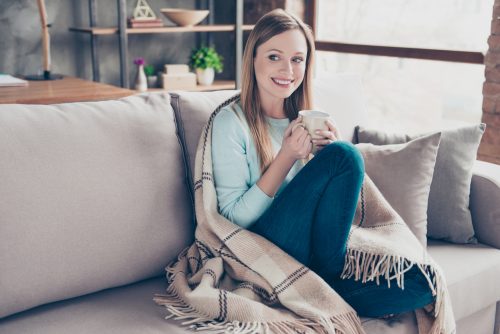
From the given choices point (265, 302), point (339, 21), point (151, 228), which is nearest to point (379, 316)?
point (265, 302)

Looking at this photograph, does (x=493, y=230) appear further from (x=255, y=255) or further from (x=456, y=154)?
(x=255, y=255)

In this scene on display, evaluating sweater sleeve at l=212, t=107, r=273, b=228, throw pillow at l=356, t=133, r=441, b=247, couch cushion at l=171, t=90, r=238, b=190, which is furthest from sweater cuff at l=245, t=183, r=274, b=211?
throw pillow at l=356, t=133, r=441, b=247

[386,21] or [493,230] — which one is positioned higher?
[386,21]

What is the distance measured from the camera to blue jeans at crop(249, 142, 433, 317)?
4.58ft

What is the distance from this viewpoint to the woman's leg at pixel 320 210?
1391 millimetres

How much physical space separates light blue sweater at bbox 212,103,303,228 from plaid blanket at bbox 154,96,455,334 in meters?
0.03

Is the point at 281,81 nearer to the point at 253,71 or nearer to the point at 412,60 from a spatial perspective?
the point at 253,71

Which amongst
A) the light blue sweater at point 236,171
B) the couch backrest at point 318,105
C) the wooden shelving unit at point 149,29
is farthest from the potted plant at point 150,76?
the light blue sweater at point 236,171

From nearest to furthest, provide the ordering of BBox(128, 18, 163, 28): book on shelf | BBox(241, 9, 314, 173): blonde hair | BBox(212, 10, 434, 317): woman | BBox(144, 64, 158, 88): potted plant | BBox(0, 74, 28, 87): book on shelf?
BBox(212, 10, 434, 317): woman, BBox(241, 9, 314, 173): blonde hair, BBox(0, 74, 28, 87): book on shelf, BBox(128, 18, 163, 28): book on shelf, BBox(144, 64, 158, 88): potted plant

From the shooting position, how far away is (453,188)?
186 centimetres

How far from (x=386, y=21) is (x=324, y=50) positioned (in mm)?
447

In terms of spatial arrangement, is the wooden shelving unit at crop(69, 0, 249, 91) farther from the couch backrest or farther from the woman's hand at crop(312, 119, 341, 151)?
the woman's hand at crop(312, 119, 341, 151)

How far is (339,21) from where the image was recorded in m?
3.79

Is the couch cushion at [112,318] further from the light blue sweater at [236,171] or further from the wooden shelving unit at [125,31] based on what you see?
the wooden shelving unit at [125,31]
